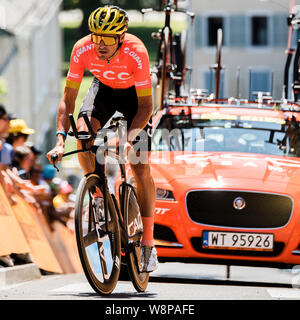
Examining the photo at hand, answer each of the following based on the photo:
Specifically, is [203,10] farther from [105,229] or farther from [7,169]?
[105,229]

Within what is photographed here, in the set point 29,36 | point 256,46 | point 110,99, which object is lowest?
point 256,46

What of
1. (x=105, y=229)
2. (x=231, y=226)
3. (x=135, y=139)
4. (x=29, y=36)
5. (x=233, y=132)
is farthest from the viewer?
(x=29, y=36)

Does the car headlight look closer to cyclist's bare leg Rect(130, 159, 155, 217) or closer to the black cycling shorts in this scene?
cyclist's bare leg Rect(130, 159, 155, 217)

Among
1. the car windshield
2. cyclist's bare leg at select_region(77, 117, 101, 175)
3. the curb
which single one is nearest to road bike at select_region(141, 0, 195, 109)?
the car windshield

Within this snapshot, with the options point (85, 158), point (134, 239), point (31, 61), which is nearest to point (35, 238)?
point (134, 239)

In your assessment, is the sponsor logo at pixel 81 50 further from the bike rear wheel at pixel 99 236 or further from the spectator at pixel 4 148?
the spectator at pixel 4 148

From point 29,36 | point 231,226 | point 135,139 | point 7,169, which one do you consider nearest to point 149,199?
point 135,139

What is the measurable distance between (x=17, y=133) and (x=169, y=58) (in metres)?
2.05

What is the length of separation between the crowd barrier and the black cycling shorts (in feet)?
7.33

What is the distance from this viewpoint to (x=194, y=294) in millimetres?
7676

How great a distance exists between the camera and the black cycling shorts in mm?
7339

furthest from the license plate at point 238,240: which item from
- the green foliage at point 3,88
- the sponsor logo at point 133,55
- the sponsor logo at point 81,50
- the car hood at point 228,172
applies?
the green foliage at point 3,88

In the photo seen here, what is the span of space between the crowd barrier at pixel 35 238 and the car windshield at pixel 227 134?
62.8 inches

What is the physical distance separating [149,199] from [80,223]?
5.15 feet
